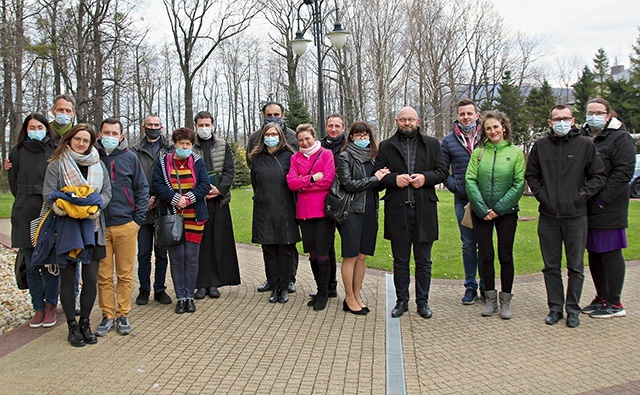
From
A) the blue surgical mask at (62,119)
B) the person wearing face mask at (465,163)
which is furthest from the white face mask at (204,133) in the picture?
the person wearing face mask at (465,163)

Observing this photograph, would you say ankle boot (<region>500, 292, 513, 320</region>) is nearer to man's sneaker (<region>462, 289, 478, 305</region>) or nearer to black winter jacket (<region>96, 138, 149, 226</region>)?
man's sneaker (<region>462, 289, 478, 305</region>)

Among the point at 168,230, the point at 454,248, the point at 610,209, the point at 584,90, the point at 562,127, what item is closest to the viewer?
the point at 562,127

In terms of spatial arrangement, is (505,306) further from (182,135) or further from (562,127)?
(182,135)

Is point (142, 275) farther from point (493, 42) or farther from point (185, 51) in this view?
point (493, 42)

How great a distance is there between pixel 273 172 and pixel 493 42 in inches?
1846

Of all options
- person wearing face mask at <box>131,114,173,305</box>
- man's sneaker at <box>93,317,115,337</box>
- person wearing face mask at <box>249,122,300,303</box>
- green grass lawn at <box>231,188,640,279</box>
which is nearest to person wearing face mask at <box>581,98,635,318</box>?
green grass lawn at <box>231,188,640,279</box>

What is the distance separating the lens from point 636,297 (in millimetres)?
6250

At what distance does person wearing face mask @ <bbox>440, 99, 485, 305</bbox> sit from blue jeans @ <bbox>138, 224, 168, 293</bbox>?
344 cm

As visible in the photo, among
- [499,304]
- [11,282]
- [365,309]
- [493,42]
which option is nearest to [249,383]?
[365,309]

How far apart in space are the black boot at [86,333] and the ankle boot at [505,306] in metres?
4.01

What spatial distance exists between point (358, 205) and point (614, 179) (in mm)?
2579

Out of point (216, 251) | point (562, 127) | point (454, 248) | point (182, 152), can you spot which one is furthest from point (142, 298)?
point (454, 248)

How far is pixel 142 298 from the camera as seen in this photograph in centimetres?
641

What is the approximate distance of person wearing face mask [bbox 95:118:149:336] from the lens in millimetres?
5207
